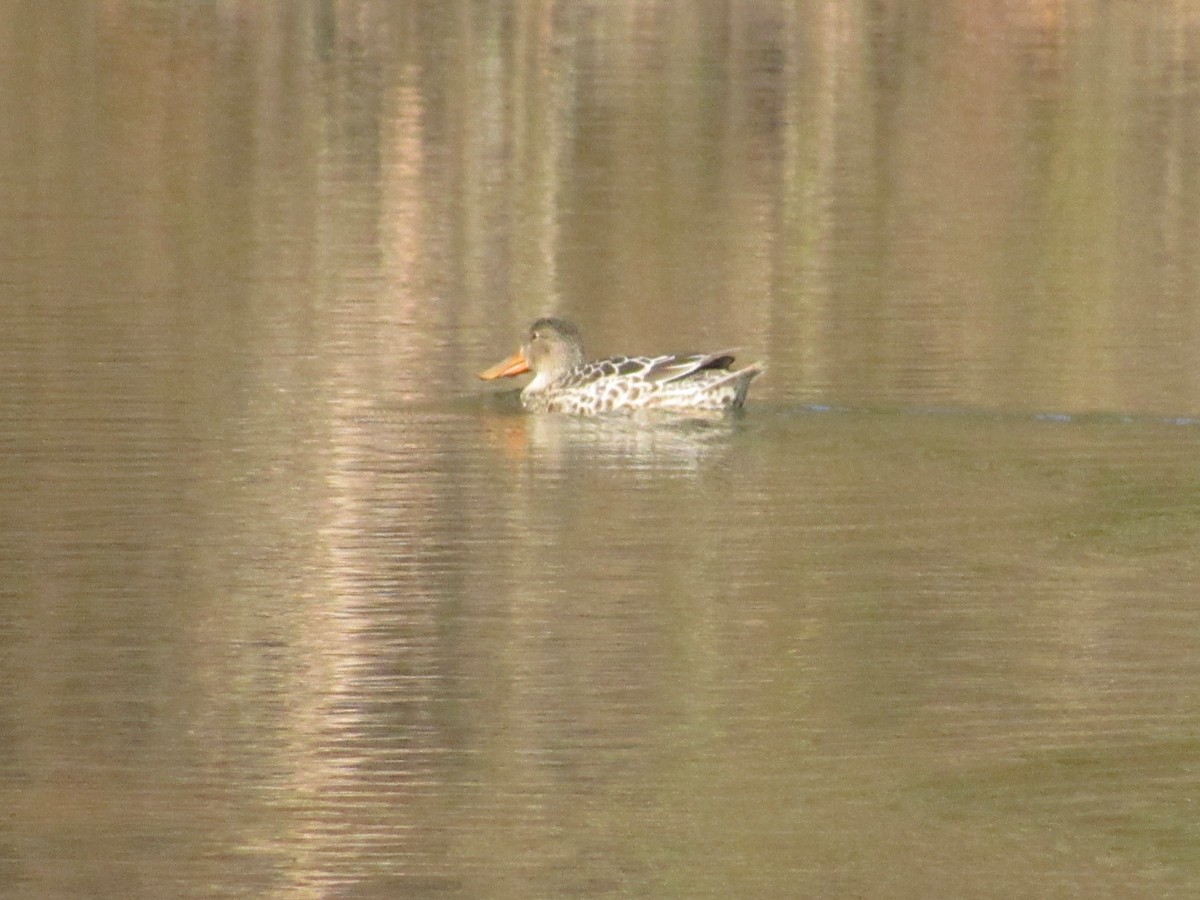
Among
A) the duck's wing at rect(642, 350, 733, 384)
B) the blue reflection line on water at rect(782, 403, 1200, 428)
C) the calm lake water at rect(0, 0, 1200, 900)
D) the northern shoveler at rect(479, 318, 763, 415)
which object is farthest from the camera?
the duck's wing at rect(642, 350, 733, 384)

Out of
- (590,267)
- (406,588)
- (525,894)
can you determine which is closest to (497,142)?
(590,267)

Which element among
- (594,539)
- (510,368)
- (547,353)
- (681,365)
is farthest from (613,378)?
(594,539)

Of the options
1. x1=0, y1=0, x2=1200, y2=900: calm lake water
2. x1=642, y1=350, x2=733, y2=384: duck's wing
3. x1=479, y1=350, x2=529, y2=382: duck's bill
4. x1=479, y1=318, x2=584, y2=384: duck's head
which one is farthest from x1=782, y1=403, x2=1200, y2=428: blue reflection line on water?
x1=479, y1=350, x2=529, y2=382: duck's bill

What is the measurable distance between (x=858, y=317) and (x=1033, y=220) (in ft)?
17.4

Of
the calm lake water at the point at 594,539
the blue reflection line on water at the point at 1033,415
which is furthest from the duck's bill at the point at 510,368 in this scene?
the blue reflection line on water at the point at 1033,415

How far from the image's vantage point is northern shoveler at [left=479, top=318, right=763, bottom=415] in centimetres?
1238

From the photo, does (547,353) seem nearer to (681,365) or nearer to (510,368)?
(510,368)

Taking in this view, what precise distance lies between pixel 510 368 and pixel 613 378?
0.77 meters

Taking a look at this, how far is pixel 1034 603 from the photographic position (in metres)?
9.01

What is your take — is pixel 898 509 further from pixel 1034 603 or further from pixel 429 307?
pixel 429 307

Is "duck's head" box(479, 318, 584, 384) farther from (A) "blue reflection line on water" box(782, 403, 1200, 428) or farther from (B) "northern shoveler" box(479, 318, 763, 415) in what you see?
Answer: (A) "blue reflection line on water" box(782, 403, 1200, 428)

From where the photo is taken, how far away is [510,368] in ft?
43.8

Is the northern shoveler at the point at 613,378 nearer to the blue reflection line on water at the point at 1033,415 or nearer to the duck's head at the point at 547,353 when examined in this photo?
the duck's head at the point at 547,353

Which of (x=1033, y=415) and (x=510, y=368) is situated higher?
(x=510, y=368)
